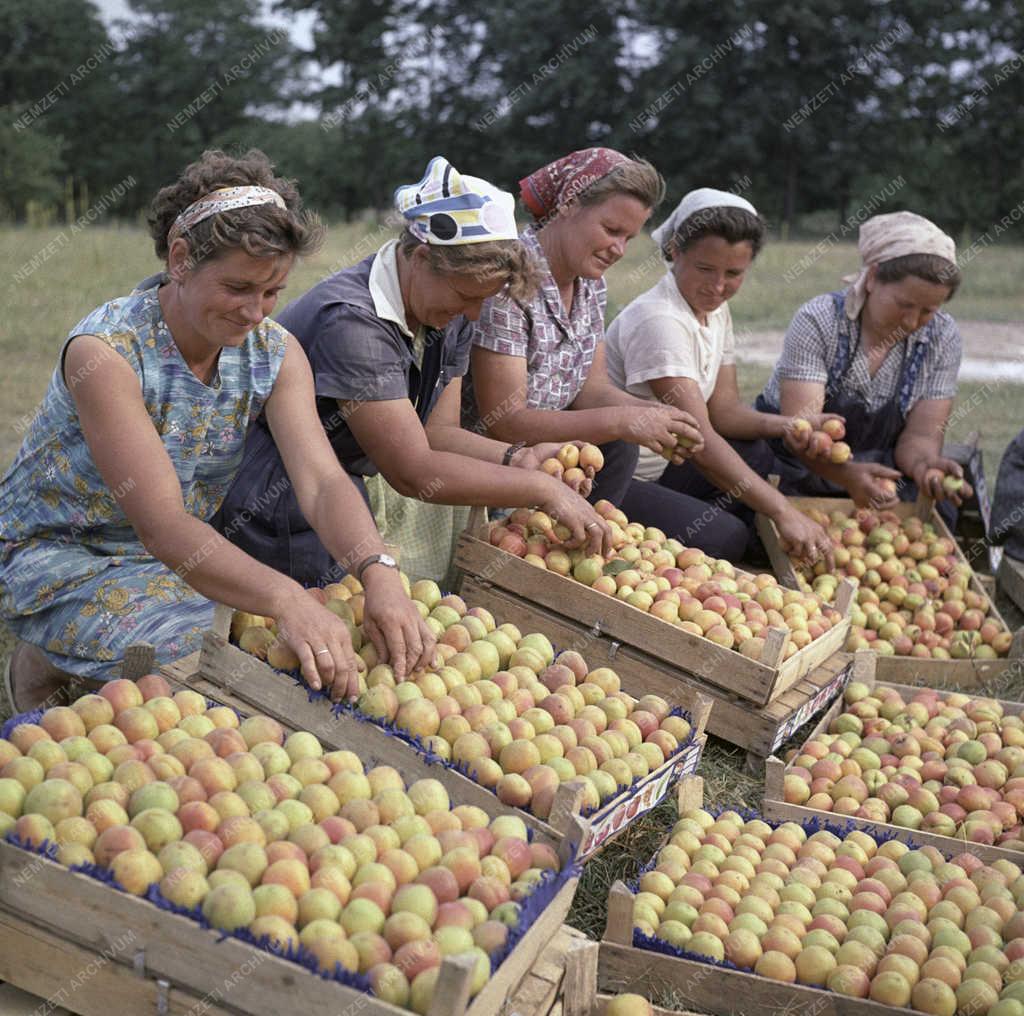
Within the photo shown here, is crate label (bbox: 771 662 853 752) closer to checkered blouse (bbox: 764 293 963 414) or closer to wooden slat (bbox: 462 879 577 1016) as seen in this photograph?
wooden slat (bbox: 462 879 577 1016)

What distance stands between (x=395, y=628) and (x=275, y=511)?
3.49 ft

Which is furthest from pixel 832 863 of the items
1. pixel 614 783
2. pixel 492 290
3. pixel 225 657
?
pixel 492 290

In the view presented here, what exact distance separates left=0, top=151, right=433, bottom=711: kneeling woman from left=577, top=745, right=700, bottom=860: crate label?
52 centimetres

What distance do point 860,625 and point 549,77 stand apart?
31133 mm

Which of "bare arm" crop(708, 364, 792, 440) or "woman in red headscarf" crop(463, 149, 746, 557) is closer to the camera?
"woman in red headscarf" crop(463, 149, 746, 557)

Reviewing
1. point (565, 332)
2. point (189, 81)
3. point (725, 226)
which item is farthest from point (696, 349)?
point (189, 81)

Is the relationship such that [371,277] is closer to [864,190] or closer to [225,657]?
[225,657]

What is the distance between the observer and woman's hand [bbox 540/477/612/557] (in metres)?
3.44

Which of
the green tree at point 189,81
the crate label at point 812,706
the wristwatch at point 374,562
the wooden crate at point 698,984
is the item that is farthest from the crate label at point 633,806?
the green tree at point 189,81

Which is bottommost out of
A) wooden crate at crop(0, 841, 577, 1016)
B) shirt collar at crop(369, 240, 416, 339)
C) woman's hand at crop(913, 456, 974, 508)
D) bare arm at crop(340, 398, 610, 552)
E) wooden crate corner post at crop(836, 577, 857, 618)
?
woman's hand at crop(913, 456, 974, 508)

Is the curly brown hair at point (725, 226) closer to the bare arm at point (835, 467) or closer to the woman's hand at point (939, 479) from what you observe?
the bare arm at point (835, 467)

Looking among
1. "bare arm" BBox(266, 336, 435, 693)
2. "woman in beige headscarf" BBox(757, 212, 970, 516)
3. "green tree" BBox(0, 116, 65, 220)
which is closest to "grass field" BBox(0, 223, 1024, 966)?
"bare arm" BBox(266, 336, 435, 693)

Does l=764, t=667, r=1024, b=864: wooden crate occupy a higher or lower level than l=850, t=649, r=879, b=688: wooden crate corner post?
higher

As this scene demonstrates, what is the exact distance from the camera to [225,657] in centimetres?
240
